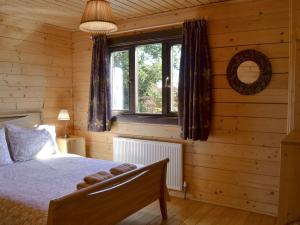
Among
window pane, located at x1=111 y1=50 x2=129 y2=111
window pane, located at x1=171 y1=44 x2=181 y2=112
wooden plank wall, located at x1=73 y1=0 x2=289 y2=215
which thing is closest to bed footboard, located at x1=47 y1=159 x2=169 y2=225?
wooden plank wall, located at x1=73 y1=0 x2=289 y2=215

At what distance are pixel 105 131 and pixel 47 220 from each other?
→ 2.42 metres

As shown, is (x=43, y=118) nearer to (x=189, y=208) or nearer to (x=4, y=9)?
(x=4, y=9)

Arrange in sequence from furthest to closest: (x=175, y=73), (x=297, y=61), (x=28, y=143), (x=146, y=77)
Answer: (x=146, y=77) < (x=175, y=73) < (x=28, y=143) < (x=297, y=61)

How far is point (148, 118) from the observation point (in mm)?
3838

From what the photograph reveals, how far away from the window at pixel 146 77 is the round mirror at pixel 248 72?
820 mm

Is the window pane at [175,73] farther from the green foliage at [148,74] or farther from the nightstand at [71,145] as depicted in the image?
the nightstand at [71,145]

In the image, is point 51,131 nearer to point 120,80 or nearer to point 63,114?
point 63,114

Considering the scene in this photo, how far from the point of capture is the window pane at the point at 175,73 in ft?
12.0

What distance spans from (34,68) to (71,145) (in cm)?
118

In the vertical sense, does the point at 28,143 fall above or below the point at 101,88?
below

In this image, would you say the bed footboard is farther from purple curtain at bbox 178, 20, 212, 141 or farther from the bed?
purple curtain at bbox 178, 20, 212, 141

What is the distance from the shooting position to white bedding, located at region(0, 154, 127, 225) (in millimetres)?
2021

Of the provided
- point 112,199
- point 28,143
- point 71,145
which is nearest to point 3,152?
point 28,143

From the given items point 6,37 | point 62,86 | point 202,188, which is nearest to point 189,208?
point 202,188
